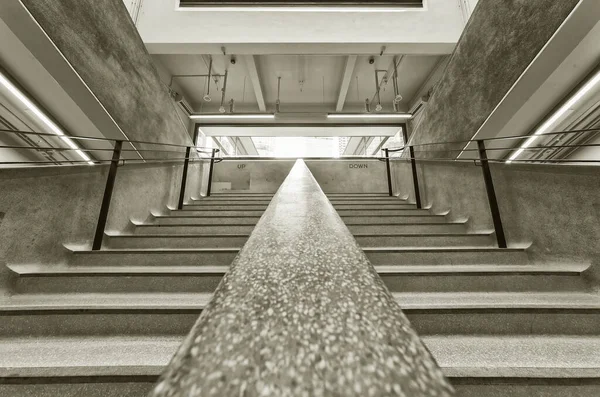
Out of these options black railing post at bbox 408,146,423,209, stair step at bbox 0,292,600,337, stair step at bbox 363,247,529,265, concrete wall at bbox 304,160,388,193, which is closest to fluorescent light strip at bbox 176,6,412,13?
black railing post at bbox 408,146,423,209

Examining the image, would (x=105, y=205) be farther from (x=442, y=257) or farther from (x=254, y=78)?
(x=254, y=78)

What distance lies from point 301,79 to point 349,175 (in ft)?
9.12

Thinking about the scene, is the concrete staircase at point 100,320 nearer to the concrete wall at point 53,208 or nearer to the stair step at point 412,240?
the concrete wall at point 53,208

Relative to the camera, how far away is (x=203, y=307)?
1.02 metres

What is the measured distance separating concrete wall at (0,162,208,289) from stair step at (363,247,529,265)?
2378 millimetres

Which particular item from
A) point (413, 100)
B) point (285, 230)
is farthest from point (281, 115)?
point (285, 230)

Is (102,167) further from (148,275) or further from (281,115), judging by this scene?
(281,115)

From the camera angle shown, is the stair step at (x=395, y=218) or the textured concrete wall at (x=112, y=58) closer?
the textured concrete wall at (x=112, y=58)

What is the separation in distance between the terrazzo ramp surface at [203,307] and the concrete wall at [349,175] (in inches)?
187

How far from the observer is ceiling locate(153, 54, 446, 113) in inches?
217

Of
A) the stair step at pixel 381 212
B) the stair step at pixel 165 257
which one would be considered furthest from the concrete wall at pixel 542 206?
the stair step at pixel 165 257

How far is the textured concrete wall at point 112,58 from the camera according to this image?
2260mm

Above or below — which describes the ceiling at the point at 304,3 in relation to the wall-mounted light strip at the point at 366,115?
above

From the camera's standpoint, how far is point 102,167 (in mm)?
2436
